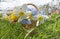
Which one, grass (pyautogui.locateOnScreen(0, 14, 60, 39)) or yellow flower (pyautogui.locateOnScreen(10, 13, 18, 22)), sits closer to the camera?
grass (pyautogui.locateOnScreen(0, 14, 60, 39))

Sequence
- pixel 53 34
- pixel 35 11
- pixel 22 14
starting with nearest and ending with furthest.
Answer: pixel 53 34, pixel 22 14, pixel 35 11

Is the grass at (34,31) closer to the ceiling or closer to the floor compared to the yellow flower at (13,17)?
closer to the floor

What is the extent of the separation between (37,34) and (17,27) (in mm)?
93

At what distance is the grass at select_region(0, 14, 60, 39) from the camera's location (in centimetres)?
62

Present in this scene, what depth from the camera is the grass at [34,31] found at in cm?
62

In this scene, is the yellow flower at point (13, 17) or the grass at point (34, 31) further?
the yellow flower at point (13, 17)

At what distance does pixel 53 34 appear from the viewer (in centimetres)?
62

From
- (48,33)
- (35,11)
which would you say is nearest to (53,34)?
(48,33)

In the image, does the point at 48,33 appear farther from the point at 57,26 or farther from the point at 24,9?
the point at 24,9

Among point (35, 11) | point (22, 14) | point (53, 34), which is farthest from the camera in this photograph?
point (35, 11)

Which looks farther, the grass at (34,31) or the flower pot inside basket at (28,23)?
the flower pot inside basket at (28,23)

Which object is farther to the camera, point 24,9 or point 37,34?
point 24,9

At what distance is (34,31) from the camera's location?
68 cm

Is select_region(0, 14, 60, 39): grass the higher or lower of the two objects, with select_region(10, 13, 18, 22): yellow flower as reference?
lower
